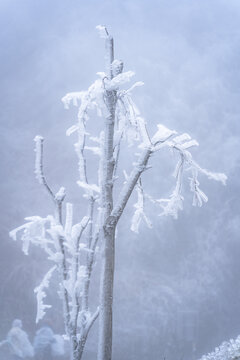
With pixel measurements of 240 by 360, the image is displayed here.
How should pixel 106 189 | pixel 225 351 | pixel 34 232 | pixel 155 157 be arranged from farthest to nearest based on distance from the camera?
1. pixel 155 157
2. pixel 225 351
3. pixel 34 232
4. pixel 106 189

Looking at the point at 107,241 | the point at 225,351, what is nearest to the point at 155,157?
the point at 225,351

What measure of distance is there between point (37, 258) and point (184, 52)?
4642 mm

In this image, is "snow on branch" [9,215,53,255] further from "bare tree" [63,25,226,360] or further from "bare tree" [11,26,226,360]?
"bare tree" [63,25,226,360]

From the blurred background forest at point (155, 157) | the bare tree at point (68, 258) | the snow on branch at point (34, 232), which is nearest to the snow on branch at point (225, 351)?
the blurred background forest at point (155, 157)

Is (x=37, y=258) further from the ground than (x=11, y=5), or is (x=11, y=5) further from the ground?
(x=11, y=5)

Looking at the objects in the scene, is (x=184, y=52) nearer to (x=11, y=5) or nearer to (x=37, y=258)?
(x=11, y=5)

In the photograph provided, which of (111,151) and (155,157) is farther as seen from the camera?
(155,157)

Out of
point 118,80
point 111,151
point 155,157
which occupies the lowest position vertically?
point 111,151

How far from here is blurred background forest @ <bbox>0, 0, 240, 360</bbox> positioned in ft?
20.0

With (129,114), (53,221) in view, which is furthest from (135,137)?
(53,221)

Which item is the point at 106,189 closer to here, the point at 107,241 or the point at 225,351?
the point at 107,241

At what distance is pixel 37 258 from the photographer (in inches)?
246

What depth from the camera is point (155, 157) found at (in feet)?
22.8

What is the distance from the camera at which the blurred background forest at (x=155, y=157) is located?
611 centimetres
